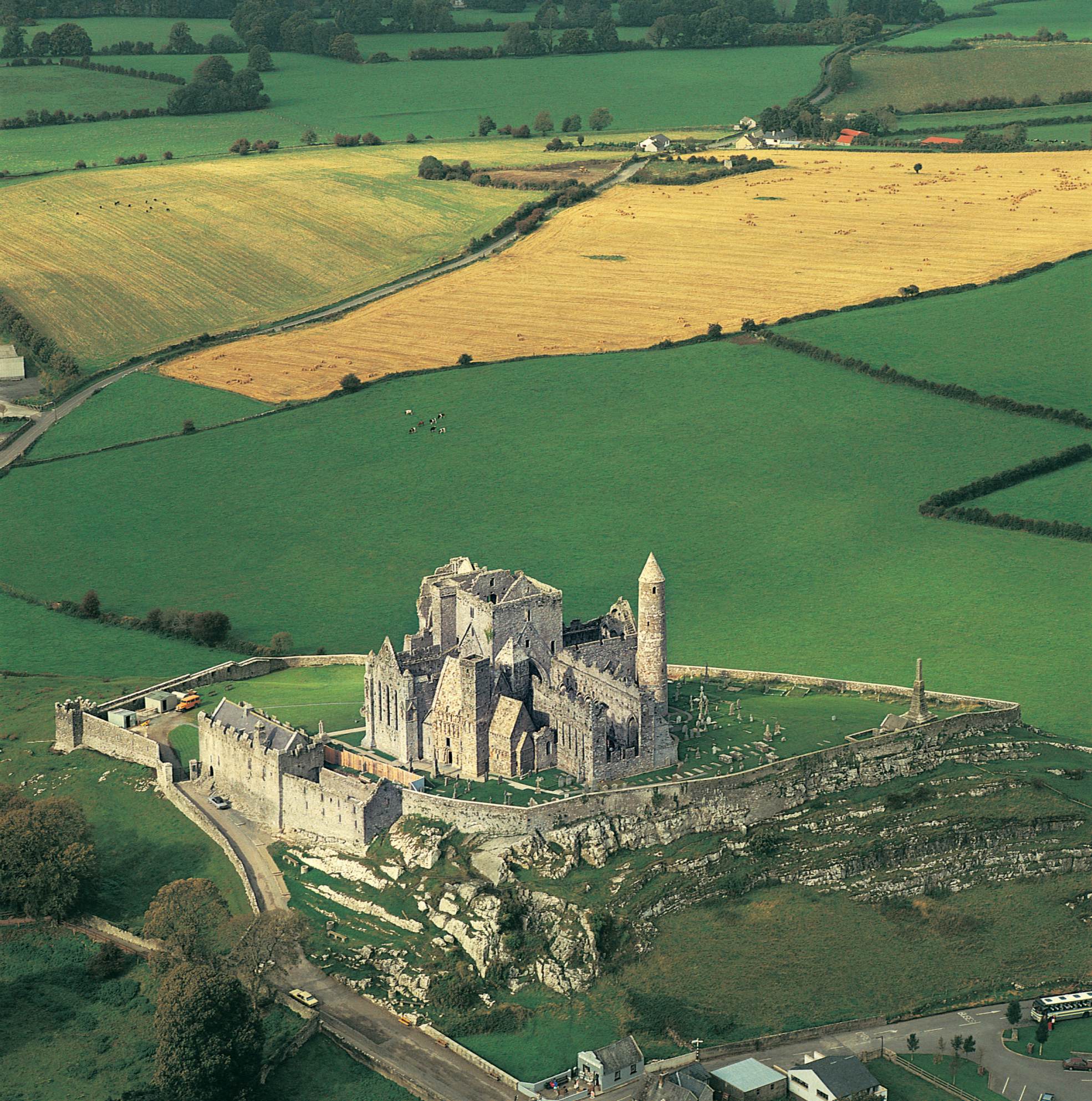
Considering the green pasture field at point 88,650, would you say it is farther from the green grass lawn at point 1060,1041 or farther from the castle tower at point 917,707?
the green grass lawn at point 1060,1041

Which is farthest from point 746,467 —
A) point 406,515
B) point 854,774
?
point 854,774

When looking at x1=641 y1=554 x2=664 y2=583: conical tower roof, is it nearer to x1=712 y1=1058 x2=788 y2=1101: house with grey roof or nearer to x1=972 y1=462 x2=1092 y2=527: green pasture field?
x1=712 y1=1058 x2=788 y2=1101: house with grey roof

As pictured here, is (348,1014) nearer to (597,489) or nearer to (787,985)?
(787,985)

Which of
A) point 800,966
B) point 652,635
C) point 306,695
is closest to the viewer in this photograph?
point 800,966

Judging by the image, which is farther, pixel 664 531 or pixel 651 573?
pixel 664 531

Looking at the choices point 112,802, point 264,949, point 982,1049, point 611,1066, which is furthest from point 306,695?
point 982,1049

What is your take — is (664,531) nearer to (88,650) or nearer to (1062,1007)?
(88,650)

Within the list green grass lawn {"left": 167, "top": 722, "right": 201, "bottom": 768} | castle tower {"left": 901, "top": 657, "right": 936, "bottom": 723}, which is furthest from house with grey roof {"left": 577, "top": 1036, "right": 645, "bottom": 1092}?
green grass lawn {"left": 167, "top": 722, "right": 201, "bottom": 768}
